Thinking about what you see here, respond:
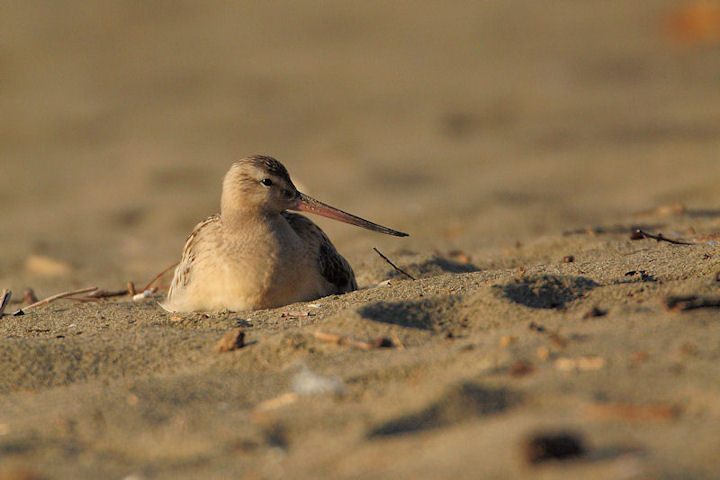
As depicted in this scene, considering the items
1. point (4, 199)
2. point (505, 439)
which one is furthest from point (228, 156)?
point (505, 439)

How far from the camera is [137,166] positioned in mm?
11750

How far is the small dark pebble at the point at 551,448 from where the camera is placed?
7.38ft

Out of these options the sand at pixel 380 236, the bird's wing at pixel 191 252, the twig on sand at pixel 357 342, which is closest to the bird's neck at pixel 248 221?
the bird's wing at pixel 191 252

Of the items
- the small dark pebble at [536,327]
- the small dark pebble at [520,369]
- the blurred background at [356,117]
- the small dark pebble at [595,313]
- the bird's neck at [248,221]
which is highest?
the blurred background at [356,117]

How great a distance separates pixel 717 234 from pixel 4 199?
872 centimetres

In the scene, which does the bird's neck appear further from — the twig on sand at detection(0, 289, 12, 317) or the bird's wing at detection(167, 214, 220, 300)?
the twig on sand at detection(0, 289, 12, 317)

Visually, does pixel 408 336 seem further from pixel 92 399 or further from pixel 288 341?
pixel 92 399

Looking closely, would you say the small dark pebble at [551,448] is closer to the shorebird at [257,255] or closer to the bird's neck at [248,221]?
the shorebird at [257,255]

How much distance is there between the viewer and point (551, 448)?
2.27 m

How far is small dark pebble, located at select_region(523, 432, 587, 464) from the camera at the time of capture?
225 centimetres

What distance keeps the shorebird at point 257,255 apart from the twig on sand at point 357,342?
1.41 meters

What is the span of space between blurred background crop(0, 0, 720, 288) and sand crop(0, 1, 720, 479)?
0.18ft

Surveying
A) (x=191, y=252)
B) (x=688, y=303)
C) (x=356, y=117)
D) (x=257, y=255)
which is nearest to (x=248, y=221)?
(x=257, y=255)

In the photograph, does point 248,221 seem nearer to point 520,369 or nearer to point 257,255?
point 257,255
